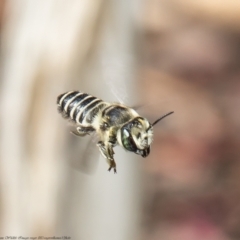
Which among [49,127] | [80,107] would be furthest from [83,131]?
[49,127]

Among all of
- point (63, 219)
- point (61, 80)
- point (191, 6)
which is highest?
point (191, 6)

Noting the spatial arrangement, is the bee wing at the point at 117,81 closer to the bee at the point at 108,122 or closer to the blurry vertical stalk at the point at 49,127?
the bee at the point at 108,122

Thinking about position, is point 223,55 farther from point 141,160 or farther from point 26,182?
point 26,182

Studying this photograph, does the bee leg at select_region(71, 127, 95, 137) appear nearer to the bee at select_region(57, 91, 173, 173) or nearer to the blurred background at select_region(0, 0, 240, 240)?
the bee at select_region(57, 91, 173, 173)

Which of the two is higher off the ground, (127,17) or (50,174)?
(127,17)

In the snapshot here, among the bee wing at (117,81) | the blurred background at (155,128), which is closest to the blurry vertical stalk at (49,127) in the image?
the blurred background at (155,128)

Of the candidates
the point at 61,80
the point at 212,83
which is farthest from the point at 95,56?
the point at 212,83
